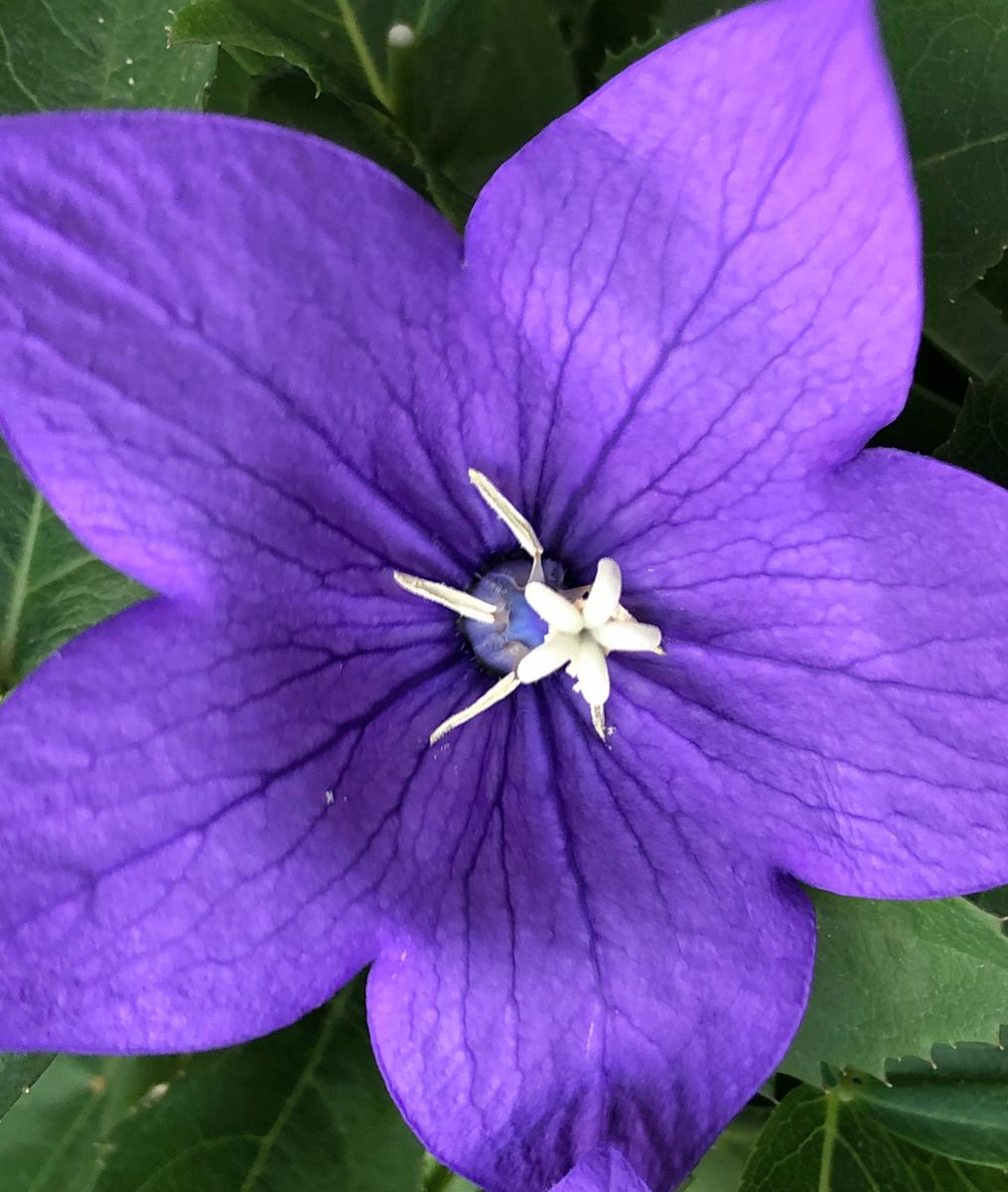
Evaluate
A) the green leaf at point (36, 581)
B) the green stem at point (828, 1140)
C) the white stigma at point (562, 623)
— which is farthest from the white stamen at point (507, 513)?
the green stem at point (828, 1140)

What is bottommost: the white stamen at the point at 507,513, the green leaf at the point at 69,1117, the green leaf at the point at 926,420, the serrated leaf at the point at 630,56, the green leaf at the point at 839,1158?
the green leaf at the point at 69,1117

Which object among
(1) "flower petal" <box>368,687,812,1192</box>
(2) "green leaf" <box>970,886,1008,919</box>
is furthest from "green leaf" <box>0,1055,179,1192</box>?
(2) "green leaf" <box>970,886,1008,919</box>

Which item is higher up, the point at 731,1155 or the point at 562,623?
the point at 562,623

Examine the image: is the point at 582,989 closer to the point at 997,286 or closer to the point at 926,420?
the point at 926,420

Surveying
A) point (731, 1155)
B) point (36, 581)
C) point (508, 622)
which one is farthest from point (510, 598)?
point (731, 1155)

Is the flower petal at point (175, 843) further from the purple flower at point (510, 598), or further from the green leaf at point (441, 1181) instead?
the green leaf at point (441, 1181)

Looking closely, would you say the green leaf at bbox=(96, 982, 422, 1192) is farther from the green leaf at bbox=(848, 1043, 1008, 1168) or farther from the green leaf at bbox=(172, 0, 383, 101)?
the green leaf at bbox=(172, 0, 383, 101)
